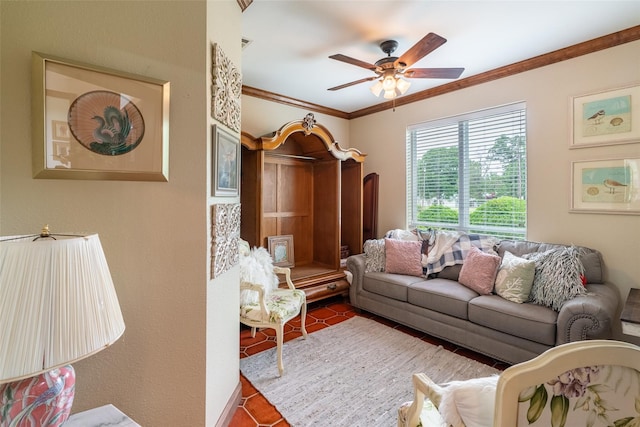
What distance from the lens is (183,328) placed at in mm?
1344

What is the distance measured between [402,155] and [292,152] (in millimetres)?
1579

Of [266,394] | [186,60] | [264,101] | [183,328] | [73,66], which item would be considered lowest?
[266,394]

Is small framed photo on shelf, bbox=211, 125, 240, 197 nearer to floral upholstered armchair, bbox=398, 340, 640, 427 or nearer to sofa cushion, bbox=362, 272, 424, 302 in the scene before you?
floral upholstered armchair, bbox=398, 340, 640, 427

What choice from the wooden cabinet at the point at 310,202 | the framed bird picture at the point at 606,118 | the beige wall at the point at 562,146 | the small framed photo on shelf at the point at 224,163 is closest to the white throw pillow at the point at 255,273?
the wooden cabinet at the point at 310,202

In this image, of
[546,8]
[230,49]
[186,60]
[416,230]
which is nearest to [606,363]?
[186,60]

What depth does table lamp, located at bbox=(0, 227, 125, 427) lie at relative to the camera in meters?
0.66

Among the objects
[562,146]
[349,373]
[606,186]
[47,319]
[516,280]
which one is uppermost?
[562,146]

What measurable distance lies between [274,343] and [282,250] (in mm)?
1238

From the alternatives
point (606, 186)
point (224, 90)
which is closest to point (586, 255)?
point (606, 186)

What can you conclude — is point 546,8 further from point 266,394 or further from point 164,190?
point 266,394

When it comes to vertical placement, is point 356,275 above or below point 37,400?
below

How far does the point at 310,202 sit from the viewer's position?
4105 millimetres

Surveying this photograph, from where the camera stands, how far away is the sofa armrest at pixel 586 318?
1878 millimetres

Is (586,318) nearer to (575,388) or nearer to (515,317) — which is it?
(515,317)
